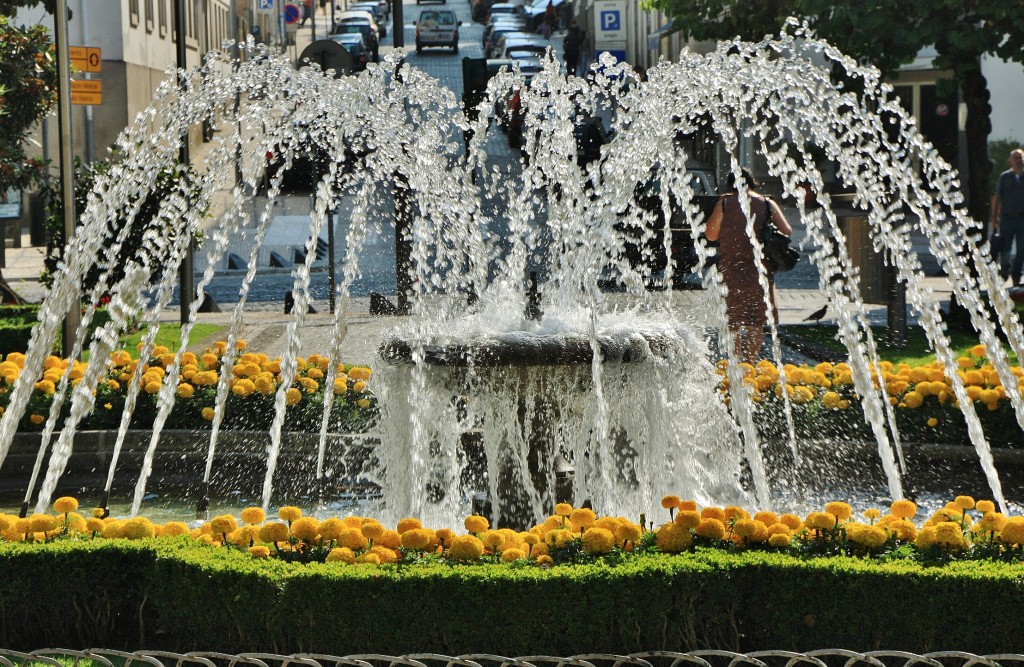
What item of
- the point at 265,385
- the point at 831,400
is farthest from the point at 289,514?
the point at 831,400

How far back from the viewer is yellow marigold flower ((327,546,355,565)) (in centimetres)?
477

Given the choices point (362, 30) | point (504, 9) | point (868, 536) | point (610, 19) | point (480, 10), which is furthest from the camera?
point (480, 10)

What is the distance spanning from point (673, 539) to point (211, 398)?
14.4 ft

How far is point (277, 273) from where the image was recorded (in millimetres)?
18484

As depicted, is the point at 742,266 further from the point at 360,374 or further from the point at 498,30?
the point at 498,30

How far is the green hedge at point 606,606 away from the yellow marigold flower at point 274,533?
0.48ft

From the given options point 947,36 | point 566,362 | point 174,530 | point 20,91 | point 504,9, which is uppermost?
point 504,9

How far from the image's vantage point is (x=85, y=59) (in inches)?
774

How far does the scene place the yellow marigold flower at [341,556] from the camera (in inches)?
188

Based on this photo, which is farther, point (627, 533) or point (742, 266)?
point (742, 266)

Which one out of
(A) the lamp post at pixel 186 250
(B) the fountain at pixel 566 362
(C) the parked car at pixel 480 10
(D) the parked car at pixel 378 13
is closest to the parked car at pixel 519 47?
(D) the parked car at pixel 378 13

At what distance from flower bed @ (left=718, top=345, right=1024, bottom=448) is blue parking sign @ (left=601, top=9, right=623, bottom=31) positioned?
23.9 m

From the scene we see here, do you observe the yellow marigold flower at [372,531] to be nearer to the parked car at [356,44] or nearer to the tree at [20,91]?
the tree at [20,91]

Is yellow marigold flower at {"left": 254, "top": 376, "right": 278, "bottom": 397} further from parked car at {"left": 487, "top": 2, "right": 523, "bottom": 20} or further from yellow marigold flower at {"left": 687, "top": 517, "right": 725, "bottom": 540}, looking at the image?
parked car at {"left": 487, "top": 2, "right": 523, "bottom": 20}
